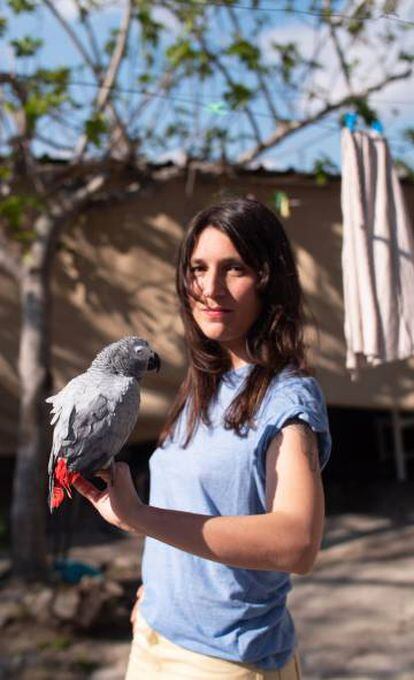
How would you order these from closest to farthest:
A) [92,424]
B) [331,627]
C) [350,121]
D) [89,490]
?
[92,424] → [89,490] → [350,121] → [331,627]

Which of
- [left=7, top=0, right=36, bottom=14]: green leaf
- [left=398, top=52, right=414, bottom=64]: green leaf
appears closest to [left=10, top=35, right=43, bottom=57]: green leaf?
[left=7, top=0, right=36, bottom=14]: green leaf

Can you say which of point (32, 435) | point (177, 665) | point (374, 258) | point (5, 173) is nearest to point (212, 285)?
point (177, 665)

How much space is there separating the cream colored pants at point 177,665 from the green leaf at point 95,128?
3.81 meters

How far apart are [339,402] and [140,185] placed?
7.41ft

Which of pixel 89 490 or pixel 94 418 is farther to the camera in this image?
pixel 89 490

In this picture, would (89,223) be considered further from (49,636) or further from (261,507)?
(261,507)

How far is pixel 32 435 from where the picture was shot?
17.7 feet

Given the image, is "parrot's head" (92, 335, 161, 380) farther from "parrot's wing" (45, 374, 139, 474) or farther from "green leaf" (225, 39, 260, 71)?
"green leaf" (225, 39, 260, 71)

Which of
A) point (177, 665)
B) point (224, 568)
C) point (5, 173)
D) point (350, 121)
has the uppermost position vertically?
point (5, 173)

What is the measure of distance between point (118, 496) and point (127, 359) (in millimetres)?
214

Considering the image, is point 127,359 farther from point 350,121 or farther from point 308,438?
point 350,121

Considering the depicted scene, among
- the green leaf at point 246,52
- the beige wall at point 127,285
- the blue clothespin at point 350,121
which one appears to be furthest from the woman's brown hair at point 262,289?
the beige wall at point 127,285

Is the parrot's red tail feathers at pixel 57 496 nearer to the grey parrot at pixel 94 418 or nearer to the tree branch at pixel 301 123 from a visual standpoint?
the grey parrot at pixel 94 418

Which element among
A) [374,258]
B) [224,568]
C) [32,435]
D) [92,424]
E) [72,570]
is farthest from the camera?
[72,570]
